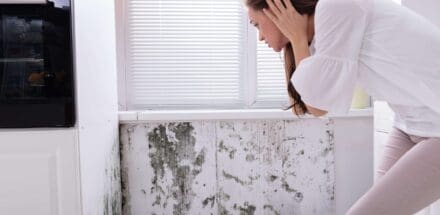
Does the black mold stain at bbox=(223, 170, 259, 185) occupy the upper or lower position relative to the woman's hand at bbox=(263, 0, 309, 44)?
lower

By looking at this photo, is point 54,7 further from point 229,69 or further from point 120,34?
point 229,69

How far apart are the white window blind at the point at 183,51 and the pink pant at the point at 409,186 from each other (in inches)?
46.9

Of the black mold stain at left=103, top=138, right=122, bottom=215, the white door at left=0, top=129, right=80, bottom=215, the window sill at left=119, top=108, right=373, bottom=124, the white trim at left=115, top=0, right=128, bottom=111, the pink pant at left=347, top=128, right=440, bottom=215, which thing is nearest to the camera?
the pink pant at left=347, top=128, right=440, bottom=215

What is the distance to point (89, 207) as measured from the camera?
50.2 inches

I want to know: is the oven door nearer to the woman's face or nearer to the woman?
the woman's face

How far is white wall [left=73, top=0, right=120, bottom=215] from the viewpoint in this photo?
121 cm

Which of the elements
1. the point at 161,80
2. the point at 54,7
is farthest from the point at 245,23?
the point at 54,7

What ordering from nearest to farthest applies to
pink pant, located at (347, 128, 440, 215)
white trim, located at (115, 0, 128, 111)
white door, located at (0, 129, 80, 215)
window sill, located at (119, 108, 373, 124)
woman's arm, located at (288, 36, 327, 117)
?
pink pant, located at (347, 128, 440, 215)
woman's arm, located at (288, 36, 327, 117)
white door, located at (0, 129, 80, 215)
window sill, located at (119, 108, 373, 124)
white trim, located at (115, 0, 128, 111)

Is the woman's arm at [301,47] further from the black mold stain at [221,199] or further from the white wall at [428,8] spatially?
the black mold stain at [221,199]

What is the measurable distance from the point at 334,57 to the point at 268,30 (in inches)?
10.1

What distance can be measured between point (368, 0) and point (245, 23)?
3.71 ft

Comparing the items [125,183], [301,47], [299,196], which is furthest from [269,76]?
[301,47]

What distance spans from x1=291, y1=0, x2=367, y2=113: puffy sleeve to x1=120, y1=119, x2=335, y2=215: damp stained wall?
93cm

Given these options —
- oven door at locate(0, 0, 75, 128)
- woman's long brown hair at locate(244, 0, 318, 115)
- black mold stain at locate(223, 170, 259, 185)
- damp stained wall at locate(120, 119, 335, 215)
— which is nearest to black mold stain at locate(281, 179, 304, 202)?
damp stained wall at locate(120, 119, 335, 215)
